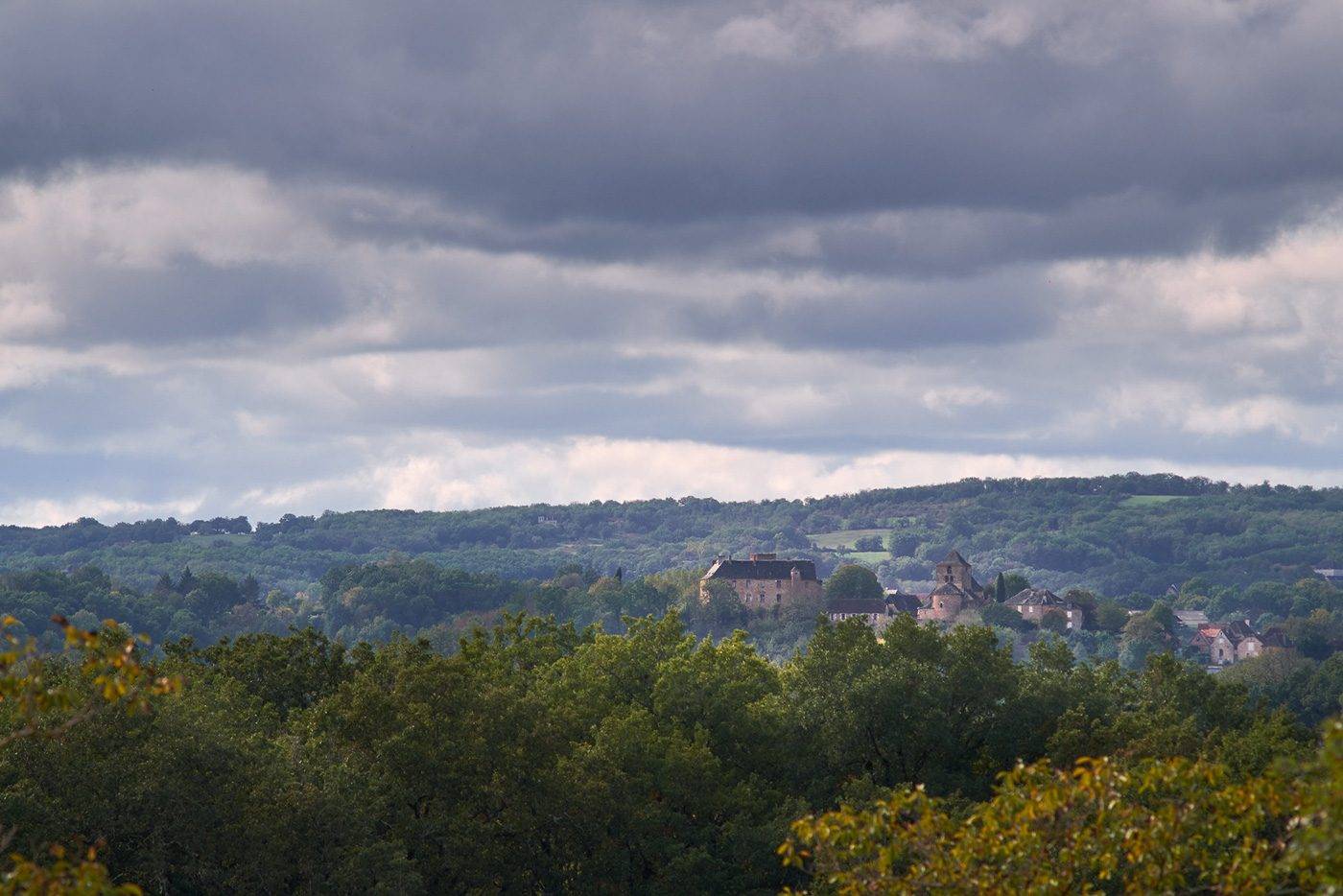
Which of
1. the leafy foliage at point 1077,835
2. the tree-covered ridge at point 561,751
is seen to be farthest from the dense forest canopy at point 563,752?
the leafy foliage at point 1077,835

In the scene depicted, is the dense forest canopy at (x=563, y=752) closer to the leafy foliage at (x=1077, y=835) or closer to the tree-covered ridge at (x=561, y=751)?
the tree-covered ridge at (x=561, y=751)

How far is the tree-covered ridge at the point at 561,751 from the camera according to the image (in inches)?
2099

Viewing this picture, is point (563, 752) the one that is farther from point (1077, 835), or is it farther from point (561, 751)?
point (1077, 835)

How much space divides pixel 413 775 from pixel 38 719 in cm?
981

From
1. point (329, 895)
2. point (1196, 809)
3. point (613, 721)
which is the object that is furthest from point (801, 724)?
point (1196, 809)

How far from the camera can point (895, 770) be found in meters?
69.1

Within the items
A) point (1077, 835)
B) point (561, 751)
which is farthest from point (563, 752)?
point (1077, 835)

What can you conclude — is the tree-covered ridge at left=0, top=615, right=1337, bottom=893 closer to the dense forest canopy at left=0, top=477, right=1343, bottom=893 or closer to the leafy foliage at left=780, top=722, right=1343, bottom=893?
the dense forest canopy at left=0, top=477, right=1343, bottom=893

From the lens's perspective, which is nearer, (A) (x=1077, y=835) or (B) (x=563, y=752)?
(A) (x=1077, y=835)

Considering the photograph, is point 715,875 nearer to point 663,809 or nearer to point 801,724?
point 663,809

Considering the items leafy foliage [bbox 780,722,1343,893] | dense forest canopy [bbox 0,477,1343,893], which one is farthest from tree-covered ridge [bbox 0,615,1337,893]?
leafy foliage [bbox 780,722,1343,893]

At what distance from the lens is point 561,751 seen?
6209 cm

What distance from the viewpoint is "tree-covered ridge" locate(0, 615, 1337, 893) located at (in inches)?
2099

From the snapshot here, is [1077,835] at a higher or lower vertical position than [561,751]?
higher
